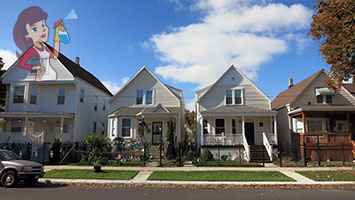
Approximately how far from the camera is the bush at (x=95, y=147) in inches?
659

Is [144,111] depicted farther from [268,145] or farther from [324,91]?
[324,91]

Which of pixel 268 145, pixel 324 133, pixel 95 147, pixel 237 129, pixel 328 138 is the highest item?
pixel 237 129

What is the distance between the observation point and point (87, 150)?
17.6 metres

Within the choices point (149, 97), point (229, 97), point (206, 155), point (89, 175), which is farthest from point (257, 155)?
point (89, 175)

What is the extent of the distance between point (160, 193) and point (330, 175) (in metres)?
9.26

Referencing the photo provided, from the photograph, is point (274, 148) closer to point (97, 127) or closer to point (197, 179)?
point (197, 179)

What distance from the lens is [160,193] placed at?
358 inches

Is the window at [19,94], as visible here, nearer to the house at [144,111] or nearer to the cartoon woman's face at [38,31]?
the cartoon woman's face at [38,31]

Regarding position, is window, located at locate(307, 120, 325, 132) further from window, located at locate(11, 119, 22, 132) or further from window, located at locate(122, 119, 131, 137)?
window, located at locate(11, 119, 22, 132)

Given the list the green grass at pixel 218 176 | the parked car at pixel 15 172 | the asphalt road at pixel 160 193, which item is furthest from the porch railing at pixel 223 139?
the parked car at pixel 15 172

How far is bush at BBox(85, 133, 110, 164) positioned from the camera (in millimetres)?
16734

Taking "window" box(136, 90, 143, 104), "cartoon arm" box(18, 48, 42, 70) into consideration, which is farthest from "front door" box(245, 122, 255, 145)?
"cartoon arm" box(18, 48, 42, 70)

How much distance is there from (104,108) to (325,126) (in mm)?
22483

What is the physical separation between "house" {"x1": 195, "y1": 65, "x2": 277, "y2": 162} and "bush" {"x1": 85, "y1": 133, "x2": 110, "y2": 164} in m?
7.64
